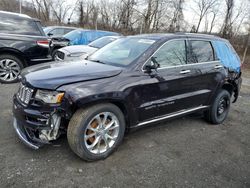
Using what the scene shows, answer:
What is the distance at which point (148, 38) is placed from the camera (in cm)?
363

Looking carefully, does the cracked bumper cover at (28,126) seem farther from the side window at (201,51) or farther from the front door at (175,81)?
the side window at (201,51)

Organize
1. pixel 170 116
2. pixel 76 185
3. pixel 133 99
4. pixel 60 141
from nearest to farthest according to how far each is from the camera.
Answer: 1. pixel 76 185
2. pixel 133 99
3. pixel 60 141
4. pixel 170 116

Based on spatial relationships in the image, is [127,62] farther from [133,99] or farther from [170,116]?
[170,116]

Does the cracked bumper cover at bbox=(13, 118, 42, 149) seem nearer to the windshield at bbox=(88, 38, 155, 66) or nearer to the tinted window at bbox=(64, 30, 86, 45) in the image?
the windshield at bbox=(88, 38, 155, 66)

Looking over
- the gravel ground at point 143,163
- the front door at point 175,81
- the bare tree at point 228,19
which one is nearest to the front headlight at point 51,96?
the gravel ground at point 143,163

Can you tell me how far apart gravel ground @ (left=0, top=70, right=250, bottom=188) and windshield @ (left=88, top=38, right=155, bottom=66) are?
131 cm

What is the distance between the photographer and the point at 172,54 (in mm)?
3545

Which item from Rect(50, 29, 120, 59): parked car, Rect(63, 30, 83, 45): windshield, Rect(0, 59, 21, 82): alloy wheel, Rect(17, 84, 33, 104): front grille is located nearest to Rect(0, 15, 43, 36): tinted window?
Rect(0, 59, 21, 82): alloy wheel

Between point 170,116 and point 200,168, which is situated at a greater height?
point 170,116

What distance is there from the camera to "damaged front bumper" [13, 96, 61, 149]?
260cm

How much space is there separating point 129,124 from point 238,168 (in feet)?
5.42

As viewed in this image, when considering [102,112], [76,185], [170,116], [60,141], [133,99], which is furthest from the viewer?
[170,116]

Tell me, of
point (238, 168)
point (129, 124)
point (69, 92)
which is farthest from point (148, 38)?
point (238, 168)

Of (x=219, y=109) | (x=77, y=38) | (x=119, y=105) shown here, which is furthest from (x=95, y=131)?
(x=77, y=38)
